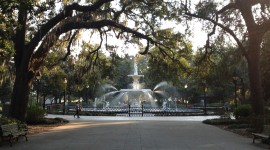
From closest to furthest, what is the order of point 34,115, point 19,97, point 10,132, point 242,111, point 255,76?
point 10,132
point 255,76
point 19,97
point 34,115
point 242,111

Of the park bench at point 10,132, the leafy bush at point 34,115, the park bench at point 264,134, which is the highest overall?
the leafy bush at point 34,115

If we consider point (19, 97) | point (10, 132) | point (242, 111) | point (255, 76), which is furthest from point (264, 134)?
point (19, 97)

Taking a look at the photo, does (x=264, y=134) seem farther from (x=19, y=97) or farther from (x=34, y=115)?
(x=34, y=115)

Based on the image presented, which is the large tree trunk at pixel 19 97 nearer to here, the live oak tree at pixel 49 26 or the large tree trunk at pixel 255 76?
the live oak tree at pixel 49 26

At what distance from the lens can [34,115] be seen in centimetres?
2616

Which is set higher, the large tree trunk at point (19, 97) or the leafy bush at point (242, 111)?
the large tree trunk at point (19, 97)

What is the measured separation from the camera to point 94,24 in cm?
2153

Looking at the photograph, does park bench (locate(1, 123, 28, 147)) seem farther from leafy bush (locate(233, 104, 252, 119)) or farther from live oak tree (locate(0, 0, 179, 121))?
leafy bush (locate(233, 104, 252, 119))

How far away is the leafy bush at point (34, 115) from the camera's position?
85.2 ft

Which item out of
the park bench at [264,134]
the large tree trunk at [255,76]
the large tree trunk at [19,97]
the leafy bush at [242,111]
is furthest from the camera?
the leafy bush at [242,111]

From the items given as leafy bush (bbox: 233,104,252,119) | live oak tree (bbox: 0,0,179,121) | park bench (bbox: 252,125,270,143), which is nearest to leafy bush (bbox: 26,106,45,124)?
live oak tree (bbox: 0,0,179,121)

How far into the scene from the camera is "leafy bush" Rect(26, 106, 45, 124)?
1022 inches

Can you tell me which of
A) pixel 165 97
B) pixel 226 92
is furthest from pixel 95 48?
pixel 165 97

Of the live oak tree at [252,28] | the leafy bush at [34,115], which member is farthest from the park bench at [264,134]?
the leafy bush at [34,115]
